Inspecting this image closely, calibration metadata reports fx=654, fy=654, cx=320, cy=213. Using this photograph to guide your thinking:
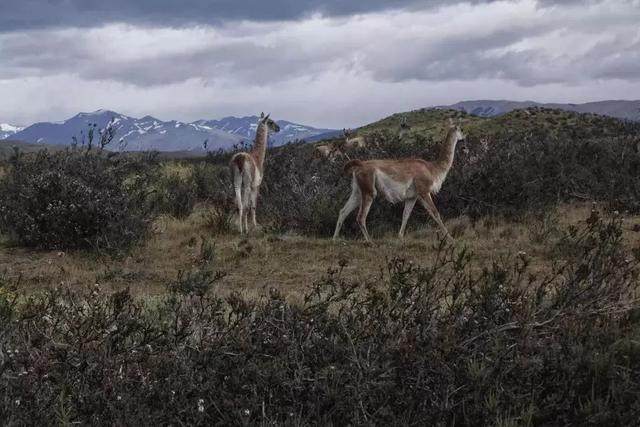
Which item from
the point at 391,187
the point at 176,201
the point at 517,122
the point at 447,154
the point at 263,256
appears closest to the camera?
the point at 263,256

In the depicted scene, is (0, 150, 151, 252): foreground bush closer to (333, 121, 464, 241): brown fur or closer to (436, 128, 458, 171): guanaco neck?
(333, 121, 464, 241): brown fur

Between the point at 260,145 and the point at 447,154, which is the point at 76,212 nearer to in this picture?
the point at 260,145

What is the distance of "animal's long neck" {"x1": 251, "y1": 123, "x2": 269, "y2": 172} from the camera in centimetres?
1308

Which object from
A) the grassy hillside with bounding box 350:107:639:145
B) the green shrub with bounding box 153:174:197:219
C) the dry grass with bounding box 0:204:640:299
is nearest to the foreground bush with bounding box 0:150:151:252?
the dry grass with bounding box 0:204:640:299

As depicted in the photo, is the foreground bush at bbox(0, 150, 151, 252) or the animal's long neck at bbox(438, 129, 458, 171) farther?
the animal's long neck at bbox(438, 129, 458, 171)

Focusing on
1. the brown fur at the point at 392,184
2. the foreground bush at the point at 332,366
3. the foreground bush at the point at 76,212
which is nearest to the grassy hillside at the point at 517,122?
the brown fur at the point at 392,184

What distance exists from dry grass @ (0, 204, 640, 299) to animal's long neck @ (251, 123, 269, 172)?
6.29 ft

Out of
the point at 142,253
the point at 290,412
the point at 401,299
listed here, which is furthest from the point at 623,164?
the point at 290,412

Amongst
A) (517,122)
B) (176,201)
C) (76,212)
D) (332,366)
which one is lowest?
(332,366)

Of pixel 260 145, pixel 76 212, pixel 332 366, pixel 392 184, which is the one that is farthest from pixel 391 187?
pixel 332 366

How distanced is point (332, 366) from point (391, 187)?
717cm

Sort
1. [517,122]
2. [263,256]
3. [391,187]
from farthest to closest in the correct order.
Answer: [517,122]
[391,187]
[263,256]

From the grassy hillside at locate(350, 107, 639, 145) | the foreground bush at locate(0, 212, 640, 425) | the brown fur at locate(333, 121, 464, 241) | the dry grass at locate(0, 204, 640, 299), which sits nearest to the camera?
the foreground bush at locate(0, 212, 640, 425)

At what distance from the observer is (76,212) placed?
10094 millimetres
